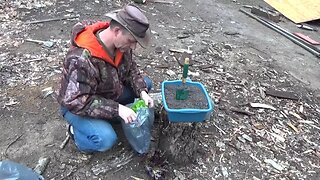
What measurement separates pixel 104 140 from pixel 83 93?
472mm

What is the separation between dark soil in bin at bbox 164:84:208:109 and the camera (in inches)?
118

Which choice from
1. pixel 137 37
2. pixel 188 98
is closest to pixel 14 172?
pixel 137 37

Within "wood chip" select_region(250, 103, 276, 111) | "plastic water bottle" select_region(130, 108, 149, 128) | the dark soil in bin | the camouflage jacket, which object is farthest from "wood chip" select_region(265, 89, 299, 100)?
the camouflage jacket

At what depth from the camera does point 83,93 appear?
2834 millimetres

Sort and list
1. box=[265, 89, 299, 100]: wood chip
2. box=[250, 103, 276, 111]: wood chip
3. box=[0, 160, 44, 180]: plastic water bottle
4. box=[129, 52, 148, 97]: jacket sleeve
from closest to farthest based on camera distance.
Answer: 1. box=[0, 160, 44, 180]: plastic water bottle
2. box=[129, 52, 148, 97]: jacket sleeve
3. box=[250, 103, 276, 111]: wood chip
4. box=[265, 89, 299, 100]: wood chip

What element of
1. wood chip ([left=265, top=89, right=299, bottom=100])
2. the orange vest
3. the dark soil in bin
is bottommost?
wood chip ([left=265, top=89, right=299, bottom=100])

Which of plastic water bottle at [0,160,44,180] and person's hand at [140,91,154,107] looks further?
person's hand at [140,91,154,107]

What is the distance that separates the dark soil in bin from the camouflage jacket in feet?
1.49

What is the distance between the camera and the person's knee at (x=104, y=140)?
304 centimetres

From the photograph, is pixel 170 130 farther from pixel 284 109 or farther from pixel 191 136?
pixel 284 109

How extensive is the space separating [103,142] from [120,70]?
0.65 metres

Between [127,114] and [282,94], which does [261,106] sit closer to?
[282,94]

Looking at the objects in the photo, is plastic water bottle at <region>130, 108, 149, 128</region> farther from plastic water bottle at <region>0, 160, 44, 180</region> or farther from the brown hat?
plastic water bottle at <region>0, 160, 44, 180</region>

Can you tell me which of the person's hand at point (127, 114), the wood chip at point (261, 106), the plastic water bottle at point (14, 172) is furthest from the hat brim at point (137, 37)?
the wood chip at point (261, 106)
